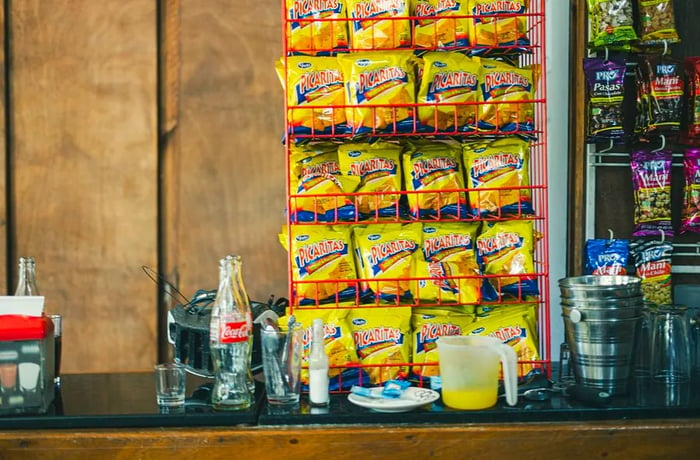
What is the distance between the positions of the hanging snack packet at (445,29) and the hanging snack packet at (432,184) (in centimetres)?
28

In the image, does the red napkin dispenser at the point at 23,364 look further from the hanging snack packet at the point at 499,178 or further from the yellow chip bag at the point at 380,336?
the hanging snack packet at the point at 499,178

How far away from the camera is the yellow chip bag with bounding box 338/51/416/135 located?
1.90 m

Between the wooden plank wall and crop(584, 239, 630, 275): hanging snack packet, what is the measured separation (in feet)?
3.41

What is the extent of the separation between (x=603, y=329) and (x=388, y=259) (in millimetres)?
549

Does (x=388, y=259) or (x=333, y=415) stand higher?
(x=388, y=259)

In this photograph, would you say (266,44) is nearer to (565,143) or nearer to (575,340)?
(565,143)

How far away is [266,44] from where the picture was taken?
2586 mm

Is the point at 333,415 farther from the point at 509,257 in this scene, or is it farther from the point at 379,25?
the point at 379,25

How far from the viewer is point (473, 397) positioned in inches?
68.4

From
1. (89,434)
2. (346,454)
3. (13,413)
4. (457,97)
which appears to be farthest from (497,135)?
(13,413)

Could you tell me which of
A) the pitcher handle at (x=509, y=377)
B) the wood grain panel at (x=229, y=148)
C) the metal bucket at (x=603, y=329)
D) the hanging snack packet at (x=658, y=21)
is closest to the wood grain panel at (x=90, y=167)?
the wood grain panel at (x=229, y=148)

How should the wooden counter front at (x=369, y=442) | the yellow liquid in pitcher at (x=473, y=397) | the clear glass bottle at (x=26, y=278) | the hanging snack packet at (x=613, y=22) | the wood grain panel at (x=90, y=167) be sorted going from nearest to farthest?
the wooden counter front at (x=369, y=442) → the yellow liquid in pitcher at (x=473, y=397) → the clear glass bottle at (x=26, y=278) → the hanging snack packet at (x=613, y=22) → the wood grain panel at (x=90, y=167)

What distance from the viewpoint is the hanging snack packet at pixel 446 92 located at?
1.93 m

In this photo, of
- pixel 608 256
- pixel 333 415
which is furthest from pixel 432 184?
pixel 608 256
